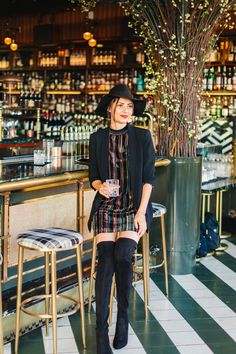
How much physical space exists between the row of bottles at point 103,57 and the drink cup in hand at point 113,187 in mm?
7312

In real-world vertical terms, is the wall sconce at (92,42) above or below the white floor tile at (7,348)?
above

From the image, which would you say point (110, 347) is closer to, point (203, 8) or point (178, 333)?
point (178, 333)

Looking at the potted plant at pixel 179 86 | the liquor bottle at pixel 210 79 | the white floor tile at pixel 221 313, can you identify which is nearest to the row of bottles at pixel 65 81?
the liquor bottle at pixel 210 79

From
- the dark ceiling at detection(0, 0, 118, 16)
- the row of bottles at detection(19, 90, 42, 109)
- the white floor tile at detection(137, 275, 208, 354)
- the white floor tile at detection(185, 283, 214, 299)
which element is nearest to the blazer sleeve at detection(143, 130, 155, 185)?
the white floor tile at detection(137, 275, 208, 354)

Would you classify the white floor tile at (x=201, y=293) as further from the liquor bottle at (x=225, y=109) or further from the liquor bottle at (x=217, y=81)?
the liquor bottle at (x=217, y=81)

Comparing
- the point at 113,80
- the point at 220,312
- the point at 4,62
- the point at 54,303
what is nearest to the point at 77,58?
the point at 113,80

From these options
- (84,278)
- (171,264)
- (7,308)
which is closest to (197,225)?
(171,264)

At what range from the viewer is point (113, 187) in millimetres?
3666

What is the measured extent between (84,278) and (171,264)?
1060 mm

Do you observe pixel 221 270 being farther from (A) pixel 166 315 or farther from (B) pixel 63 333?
(B) pixel 63 333

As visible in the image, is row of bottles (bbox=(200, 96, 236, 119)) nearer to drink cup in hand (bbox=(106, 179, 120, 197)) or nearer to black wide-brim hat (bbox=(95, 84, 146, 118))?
black wide-brim hat (bbox=(95, 84, 146, 118))

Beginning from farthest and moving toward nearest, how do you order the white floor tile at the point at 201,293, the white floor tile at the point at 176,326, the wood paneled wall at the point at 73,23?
the wood paneled wall at the point at 73,23, the white floor tile at the point at 201,293, the white floor tile at the point at 176,326

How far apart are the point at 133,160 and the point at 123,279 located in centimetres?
76

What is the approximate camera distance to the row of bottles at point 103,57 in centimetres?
1077
